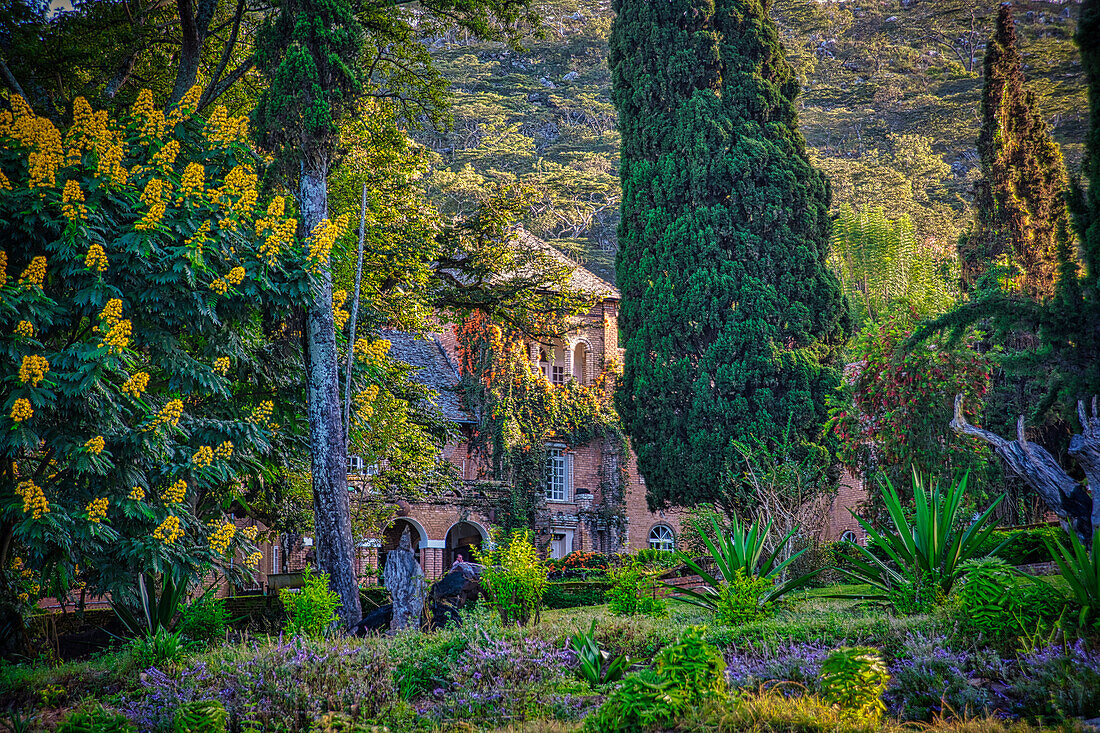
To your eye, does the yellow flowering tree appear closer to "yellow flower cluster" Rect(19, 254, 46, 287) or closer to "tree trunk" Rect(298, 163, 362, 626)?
"yellow flower cluster" Rect(19, 254, 46, 287)

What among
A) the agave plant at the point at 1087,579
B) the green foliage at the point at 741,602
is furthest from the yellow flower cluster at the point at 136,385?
the agave plant at the point at 1087,579

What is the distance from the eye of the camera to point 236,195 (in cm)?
1033

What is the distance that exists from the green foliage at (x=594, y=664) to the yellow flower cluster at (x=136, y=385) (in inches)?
220

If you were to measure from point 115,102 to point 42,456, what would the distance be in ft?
18.8

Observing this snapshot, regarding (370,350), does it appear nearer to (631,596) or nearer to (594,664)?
(631,596)

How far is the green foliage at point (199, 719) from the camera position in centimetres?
552

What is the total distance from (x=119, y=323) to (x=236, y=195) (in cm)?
251

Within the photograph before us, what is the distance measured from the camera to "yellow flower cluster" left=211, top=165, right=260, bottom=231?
9922 mm

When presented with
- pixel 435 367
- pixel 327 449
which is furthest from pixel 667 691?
pixel 435 367

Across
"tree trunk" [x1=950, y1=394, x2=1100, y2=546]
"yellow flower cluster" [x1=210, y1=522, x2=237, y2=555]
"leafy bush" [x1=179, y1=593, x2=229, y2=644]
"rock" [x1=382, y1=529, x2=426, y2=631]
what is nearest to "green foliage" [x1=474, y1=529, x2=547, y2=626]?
"rock" [x1=382, y1=529, x2=426, y2=631]

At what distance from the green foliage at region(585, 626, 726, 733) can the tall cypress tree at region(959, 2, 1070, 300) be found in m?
18.9

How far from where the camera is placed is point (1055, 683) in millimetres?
5238

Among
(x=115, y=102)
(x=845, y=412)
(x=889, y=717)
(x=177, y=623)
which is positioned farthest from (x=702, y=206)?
(x=889, y=717)

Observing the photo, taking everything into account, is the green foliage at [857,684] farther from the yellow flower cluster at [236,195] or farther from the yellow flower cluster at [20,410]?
the yellow flower cluster at [236,195]
